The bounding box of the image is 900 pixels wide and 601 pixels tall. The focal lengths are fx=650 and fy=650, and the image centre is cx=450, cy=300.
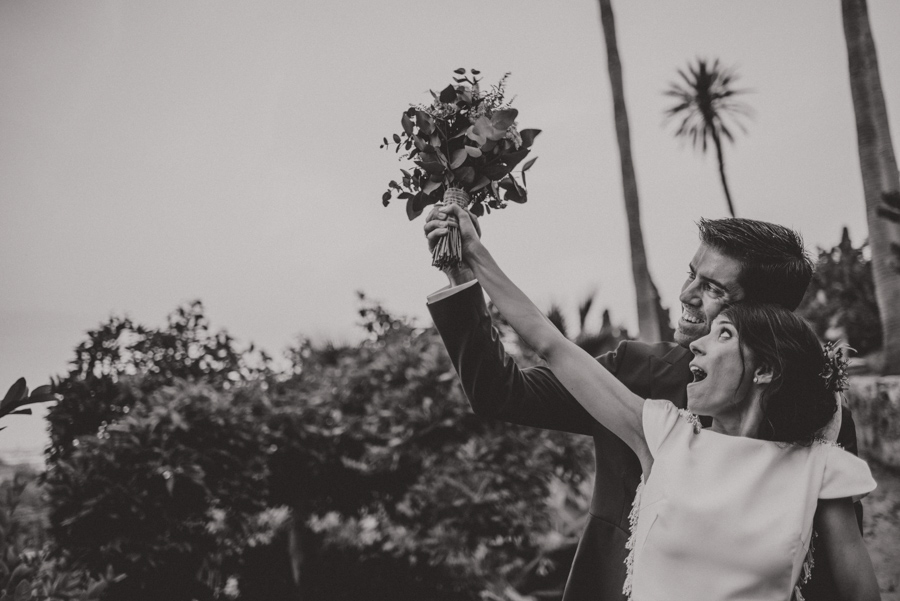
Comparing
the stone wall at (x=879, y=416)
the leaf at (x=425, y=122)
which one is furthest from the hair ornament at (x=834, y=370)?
the stone wall at (x=879, y=416)

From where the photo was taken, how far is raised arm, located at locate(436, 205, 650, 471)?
1888 mm

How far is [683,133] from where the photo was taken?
24.0 m

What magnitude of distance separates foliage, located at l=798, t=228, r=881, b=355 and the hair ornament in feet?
36.0

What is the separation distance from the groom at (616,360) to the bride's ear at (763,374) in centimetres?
23

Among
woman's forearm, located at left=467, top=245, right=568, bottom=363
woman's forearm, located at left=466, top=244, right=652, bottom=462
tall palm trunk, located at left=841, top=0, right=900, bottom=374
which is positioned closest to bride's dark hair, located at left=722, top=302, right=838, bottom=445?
woman's forearm, located at left=466, top=244, right=652, bottom=462

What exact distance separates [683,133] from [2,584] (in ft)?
81.7

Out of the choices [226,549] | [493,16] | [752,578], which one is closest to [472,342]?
[752,578]

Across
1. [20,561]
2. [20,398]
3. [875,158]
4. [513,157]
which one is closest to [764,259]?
[513,157]

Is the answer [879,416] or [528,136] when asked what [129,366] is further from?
[879,416]

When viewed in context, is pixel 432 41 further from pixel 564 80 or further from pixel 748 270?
pixel 748 270

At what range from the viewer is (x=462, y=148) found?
227 cm

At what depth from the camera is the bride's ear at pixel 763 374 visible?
174 centimetres

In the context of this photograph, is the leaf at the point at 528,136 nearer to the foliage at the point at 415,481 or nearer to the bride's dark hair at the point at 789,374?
the bride's dark hair at the point at 789,374

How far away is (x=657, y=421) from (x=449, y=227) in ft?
2.84
